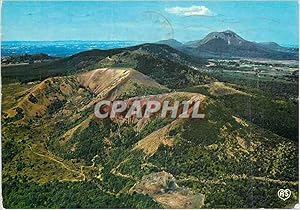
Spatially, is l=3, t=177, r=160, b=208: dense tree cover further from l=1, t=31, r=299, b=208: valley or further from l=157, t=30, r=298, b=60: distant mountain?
l=157, t=30, r=298, b=60: distant mountain

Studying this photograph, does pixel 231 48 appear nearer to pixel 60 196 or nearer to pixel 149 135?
pixel 149 135

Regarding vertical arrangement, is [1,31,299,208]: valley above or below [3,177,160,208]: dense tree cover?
above

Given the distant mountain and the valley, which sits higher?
the distant mountain

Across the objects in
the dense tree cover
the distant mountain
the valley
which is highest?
the distant mountain

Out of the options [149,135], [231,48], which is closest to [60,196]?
[149,135]

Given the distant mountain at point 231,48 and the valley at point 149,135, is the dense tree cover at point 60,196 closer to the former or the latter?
the valley at point 149,135

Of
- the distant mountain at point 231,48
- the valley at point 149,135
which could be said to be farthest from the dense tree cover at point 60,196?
the distant mountain at point 231,48

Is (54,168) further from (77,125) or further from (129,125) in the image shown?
(129,125)

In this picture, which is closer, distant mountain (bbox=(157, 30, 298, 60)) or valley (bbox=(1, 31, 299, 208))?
valley (bbox=(1, 31, 299, 208))

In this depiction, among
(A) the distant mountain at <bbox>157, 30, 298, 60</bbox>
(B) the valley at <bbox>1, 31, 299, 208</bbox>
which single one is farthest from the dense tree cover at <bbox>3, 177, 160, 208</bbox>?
(A) the distant mountain at <bbox>157, 30, 298, 60</bbox>
